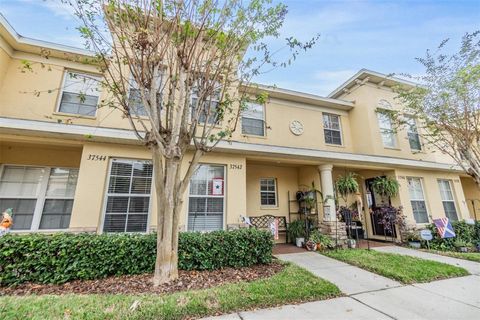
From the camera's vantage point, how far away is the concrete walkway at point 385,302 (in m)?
3.06

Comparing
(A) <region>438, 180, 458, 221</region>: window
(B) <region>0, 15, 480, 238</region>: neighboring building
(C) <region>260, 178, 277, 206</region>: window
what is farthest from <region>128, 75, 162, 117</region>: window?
(A) <region>438, 180, 458, 221</region>: window

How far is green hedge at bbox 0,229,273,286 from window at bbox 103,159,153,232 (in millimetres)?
1316

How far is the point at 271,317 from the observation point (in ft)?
9.79

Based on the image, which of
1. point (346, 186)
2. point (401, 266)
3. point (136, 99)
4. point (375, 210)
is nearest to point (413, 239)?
point (375, 210)

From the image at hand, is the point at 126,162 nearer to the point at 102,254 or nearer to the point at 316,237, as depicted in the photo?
the point at 102,254

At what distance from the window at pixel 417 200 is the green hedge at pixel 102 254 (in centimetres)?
783

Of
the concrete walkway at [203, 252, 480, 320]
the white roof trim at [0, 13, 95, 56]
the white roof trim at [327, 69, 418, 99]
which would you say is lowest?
the concrete walkway at [203, 252, 480, 320]

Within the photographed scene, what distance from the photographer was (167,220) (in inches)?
156

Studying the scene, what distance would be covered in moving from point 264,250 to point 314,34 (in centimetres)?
515

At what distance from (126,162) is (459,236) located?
12.5 metres

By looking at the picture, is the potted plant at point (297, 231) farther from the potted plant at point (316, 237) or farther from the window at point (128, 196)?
the window at point (128, 196)

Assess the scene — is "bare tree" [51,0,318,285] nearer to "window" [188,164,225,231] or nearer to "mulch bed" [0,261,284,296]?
"mulch bed" [0,261,284,296]

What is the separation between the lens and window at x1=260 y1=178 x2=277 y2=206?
8970mm

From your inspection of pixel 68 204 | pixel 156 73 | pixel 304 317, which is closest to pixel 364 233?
pixel 304 317
